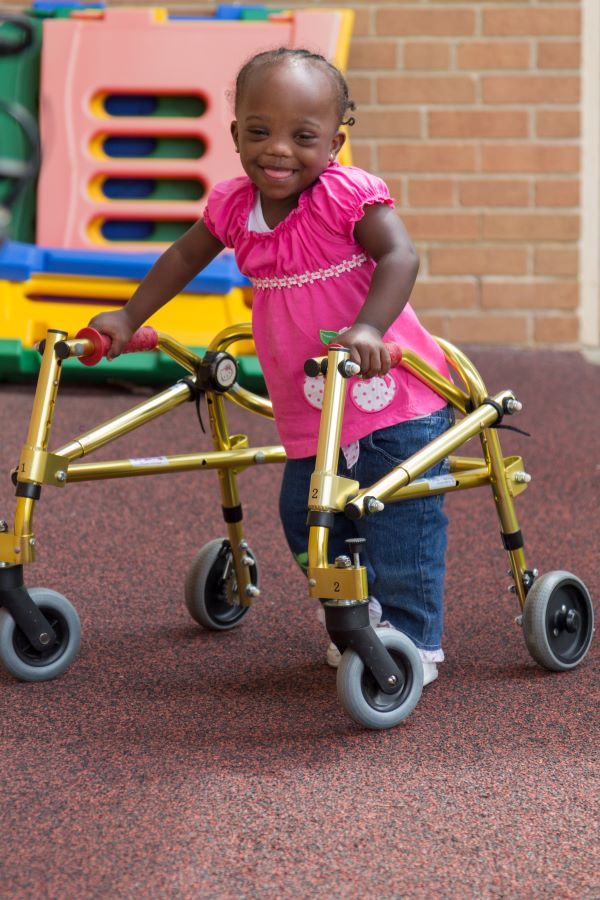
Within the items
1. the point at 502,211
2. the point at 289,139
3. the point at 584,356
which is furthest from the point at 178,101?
the point at 289,139

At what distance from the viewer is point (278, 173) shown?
184 centimetres

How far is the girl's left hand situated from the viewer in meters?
1.71

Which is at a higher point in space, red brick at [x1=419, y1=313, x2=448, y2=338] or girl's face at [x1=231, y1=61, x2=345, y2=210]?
red brick at [x1=419, y1=313, x2=448, y2=338]

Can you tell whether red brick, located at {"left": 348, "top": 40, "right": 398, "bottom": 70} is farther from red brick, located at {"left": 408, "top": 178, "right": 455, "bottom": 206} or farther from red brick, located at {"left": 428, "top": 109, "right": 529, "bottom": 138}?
red brick, located at {"left": 408, "top": 178, "right": 455, "bottom": 206}

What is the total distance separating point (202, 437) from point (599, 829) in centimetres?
232

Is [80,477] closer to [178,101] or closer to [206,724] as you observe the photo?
[206,724]

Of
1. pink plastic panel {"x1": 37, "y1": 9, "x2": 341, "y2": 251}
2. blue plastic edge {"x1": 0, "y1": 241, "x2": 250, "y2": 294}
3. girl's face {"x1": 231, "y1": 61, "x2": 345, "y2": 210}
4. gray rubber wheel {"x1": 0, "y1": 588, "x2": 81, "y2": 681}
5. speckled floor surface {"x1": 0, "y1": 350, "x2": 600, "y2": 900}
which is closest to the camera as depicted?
speckled floor surface {"x1": 0, "y1": 350, "x2": 600, "y2": 900}


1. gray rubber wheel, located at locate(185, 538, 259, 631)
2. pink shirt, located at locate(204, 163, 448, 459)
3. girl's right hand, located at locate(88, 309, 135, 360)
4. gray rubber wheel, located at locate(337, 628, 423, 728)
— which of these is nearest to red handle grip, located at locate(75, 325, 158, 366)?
girl's right hand, located at locate(88, 309, 135, 360)

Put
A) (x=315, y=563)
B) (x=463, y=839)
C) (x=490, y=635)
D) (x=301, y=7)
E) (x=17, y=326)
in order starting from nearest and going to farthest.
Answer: (x=463, y=839)
(x=315, y=563)
(x=490, y=635)
(x=17, y=326)
(x=301, y=7)

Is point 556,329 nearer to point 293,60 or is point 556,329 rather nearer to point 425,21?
point 425,21

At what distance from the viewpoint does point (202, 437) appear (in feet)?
12.1

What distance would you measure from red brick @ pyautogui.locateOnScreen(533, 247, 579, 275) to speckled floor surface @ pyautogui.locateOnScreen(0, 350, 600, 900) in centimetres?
238

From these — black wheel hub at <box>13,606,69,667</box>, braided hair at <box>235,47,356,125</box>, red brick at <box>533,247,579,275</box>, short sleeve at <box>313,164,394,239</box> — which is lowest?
black wheel hub at <box>13,606,69,667</box>

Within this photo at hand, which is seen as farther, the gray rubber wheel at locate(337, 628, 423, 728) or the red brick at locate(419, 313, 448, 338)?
the red brick at locate(419, 313, 448, 338)
